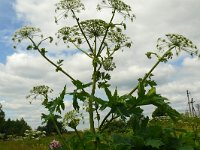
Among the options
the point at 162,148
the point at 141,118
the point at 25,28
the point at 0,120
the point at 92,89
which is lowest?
the point at 162,148

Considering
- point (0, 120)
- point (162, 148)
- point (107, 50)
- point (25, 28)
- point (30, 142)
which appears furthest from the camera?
point (0, 120)

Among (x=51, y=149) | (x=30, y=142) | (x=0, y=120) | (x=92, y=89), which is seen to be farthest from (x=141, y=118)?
(x=0, y=120)

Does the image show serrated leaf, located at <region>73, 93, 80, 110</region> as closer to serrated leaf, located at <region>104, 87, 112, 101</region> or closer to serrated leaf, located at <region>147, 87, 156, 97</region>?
serrated leaf, located at <region>104, 87, 112, 101</region>

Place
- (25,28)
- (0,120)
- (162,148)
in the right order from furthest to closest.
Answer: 1. (0,120)
2. (25,28)
3. (162,148)

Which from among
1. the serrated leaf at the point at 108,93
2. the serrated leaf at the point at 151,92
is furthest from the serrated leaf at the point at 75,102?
the serrated leaf at the point at 151,92

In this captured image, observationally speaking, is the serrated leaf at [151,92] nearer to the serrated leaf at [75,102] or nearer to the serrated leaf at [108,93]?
the serrated leaf at [108,93]

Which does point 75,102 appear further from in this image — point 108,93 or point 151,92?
point 151,92

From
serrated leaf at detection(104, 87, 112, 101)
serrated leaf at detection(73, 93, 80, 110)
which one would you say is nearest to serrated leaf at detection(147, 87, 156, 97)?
serrated leaf at detection(104, 87, 112, 101)

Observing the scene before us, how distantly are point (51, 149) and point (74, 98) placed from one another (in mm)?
1640

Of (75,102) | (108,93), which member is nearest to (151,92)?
(108,93)

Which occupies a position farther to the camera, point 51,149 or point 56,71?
point 51,149

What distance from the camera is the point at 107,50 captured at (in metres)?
5.21

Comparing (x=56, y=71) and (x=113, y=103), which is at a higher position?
(x=56, y=71)

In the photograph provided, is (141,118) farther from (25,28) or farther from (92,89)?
(25,28)
